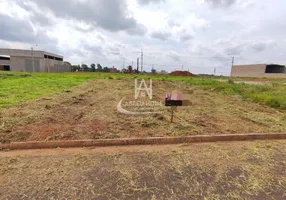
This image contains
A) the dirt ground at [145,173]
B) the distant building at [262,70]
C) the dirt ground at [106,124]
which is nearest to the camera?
the dirt ground at [145,173]

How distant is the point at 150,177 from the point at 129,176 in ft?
0.87

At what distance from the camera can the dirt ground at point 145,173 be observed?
6.28ft

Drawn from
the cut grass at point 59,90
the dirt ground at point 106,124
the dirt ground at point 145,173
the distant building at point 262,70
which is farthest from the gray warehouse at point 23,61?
the distant building at point 262,70

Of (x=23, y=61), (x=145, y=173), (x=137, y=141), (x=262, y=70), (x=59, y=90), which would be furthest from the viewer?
(x=262, y=70)

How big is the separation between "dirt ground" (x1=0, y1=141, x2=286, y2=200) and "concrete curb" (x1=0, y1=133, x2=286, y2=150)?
0.51 ft

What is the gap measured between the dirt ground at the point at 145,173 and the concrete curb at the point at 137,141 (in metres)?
0.15

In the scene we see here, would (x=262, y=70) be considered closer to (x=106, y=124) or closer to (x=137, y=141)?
(x=106, y=124)

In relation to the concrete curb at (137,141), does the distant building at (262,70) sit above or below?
above

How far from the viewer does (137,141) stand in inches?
128

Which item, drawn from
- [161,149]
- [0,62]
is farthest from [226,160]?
[0,62]

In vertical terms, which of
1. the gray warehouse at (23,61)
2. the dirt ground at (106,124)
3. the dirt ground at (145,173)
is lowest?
the dirt ground at (145,173)

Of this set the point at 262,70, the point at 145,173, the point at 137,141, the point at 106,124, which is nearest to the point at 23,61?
the point at 106,124

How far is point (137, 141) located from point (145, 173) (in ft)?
3.24

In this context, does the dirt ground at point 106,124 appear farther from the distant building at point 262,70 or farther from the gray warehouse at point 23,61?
the distant building at point 262,70
